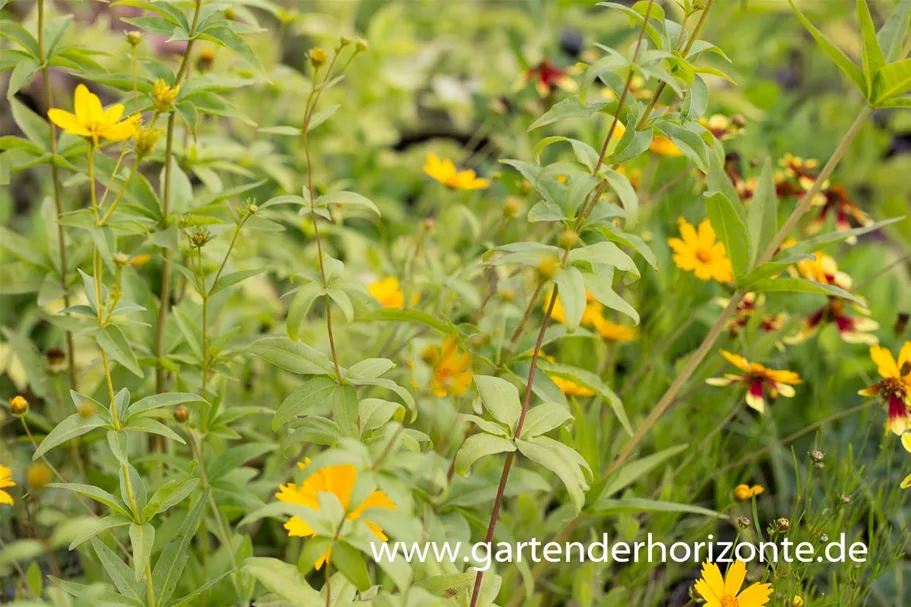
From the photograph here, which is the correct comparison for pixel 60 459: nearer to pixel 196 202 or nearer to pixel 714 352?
pixel 196 202

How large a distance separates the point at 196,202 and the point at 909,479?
2.38 ft

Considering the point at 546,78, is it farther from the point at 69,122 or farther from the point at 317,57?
the point at 69,122

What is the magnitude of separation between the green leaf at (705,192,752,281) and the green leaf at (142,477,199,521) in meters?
0.53

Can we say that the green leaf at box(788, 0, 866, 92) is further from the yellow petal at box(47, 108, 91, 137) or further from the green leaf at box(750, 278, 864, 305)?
the yellow petal at box(47, 108, 91, 137)

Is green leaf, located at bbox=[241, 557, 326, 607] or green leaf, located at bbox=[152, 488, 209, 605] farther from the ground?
green leaf, located at bbox=[241, 557, 326, 607]

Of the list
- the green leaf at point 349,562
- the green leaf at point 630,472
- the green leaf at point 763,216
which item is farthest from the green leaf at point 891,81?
the green leaf at point 349,562

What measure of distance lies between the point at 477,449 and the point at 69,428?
1.05ft

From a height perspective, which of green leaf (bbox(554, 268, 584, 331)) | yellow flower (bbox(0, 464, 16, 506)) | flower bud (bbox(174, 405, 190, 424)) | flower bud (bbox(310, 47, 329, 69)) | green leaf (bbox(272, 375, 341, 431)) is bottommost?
yellow flower (bbox(0, 464, 16, 506))

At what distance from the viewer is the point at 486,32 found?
2.76m

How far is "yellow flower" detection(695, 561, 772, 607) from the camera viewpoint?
0.73 metres

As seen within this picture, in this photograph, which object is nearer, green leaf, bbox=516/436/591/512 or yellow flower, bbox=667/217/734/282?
green leaf, bbox=516/436/591/512

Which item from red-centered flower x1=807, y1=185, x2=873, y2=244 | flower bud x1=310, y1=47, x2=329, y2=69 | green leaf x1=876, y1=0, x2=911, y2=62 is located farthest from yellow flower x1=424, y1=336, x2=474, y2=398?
red-centered flower x1=807, y1=185, x2=873, y2=244

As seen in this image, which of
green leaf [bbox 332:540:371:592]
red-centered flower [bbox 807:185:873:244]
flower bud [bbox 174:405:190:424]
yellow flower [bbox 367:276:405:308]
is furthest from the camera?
red-centered flower [bbox 807:185:873:244]

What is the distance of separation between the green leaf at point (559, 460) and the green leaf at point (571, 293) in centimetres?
11
